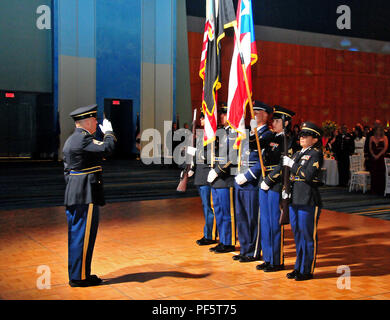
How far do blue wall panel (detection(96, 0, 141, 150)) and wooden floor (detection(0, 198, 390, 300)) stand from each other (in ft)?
37.8

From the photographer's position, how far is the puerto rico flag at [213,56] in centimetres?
546

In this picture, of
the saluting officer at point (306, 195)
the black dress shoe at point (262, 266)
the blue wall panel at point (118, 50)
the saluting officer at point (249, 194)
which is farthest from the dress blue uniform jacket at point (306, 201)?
the blue wall panel at point (118, 50)

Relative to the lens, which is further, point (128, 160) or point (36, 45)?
point (128, 160)

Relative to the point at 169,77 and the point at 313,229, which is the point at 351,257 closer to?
the point at 313,229

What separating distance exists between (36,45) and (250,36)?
14314mm

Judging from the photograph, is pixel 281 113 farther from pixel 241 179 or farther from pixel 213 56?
pixel 213 56

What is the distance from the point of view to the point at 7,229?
6801 millimetres

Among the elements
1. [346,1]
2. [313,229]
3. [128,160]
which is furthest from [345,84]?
[313,229]

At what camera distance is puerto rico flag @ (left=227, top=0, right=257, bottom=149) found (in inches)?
200

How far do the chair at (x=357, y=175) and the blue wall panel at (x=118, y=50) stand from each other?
1017 cm

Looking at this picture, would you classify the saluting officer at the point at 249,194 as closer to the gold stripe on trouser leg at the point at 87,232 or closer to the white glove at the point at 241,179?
the white glove at the point at 241,179

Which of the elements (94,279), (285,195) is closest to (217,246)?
(285,195)

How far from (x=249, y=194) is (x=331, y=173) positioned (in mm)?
7735

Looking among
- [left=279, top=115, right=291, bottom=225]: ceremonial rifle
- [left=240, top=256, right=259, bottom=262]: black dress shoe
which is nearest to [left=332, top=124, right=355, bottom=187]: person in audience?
[left=240, top=256, right=259, bottom=262]: black dress shoe
